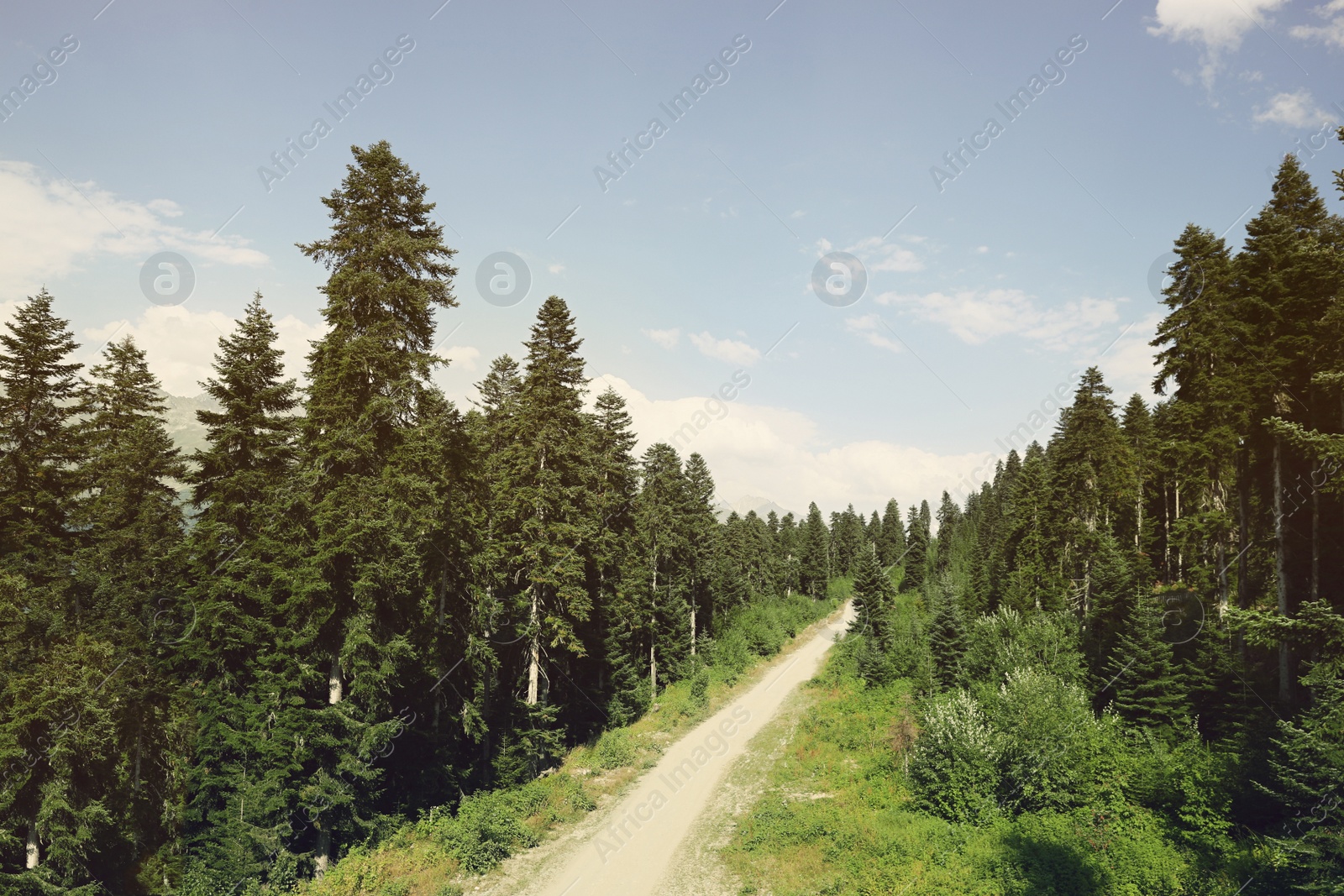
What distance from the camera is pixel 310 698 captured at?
1659cm

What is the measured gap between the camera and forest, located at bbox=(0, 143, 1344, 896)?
14.8 m

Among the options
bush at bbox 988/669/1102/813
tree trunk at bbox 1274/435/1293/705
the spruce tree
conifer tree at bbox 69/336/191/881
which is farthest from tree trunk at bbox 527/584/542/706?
tree trunk at bbox 1274/435/1293/705

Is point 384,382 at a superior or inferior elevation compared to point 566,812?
superior

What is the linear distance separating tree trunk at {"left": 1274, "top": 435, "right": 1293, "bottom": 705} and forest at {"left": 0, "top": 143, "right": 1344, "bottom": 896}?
4.7 inches

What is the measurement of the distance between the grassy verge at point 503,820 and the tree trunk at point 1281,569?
2317 centimetres

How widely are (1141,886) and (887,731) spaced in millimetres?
14258

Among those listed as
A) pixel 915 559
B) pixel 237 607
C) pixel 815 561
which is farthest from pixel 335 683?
pixel 915 559

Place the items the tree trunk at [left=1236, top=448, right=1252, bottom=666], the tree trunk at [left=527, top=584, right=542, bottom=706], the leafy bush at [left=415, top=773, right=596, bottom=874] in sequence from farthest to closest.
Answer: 1. the tree trunk at [left=527, top=584, right=542, bottom=706]
2. the tree trunk at [left=1236, top=448, right=1252, bottom=666]
3. the leafy bush at [left=415, top=773, right=596, bottom=874]

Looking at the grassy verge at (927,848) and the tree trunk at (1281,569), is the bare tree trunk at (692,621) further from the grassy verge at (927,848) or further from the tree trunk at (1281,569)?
the tree trunk at (1281,569)

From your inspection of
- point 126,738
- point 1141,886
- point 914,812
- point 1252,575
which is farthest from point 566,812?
point 1252,575

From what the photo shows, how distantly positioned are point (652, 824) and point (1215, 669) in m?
21.2

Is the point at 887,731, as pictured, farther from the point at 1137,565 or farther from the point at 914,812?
the point at 1137,565

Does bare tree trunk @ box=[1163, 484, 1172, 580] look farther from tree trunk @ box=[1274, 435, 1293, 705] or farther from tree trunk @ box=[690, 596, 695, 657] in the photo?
tree trunk @ box=[690, 596, 695, 657]

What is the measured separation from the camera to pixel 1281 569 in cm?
1864
